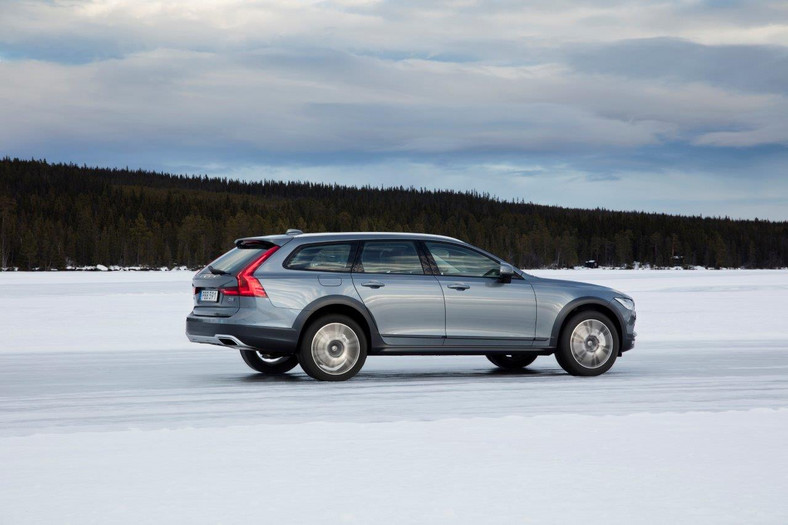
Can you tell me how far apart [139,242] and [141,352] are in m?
180

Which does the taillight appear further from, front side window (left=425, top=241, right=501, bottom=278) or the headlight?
the headlight

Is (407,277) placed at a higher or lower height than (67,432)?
higher

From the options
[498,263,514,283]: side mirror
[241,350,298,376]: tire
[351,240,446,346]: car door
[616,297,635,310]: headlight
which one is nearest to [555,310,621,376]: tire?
[616,297,635,310]: headlight

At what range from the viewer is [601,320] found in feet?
45.0

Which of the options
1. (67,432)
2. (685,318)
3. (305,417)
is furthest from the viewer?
(685,318)

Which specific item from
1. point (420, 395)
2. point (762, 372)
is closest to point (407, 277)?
point (420, 395)

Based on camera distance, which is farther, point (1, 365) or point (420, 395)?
point (1, 365)

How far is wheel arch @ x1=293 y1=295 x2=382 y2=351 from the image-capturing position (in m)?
12.4

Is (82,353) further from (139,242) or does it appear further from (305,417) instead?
(139,242)

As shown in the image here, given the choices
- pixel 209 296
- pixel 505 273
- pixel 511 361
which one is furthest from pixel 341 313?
pixel 511 361

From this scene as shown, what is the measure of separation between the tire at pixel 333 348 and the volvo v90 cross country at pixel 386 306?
0.5 inches

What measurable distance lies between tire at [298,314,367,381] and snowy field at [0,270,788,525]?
22cm

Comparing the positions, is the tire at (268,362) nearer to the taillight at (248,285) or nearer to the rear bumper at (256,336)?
the rear bumper at (256,336)

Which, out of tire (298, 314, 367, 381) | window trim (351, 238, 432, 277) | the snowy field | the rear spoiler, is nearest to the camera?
the snowy field
